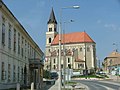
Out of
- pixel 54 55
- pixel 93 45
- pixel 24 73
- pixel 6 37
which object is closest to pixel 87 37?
pixel 93 45

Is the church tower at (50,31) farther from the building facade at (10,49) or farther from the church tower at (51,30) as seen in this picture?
the building facade at (10,49)

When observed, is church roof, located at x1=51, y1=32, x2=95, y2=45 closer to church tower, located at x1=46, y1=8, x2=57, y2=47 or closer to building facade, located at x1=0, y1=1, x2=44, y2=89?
church tower, located at x1=46, y1=8, x2=57, y2=47

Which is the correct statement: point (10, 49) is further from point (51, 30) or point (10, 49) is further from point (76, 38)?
point (51, 30)

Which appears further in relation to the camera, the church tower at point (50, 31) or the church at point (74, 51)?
the church tower at point (50, 31)

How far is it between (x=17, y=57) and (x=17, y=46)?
50.3 inches

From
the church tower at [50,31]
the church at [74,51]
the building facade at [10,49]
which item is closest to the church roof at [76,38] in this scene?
the church at [74,51]

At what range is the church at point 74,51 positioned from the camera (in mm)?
145625

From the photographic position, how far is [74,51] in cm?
15038

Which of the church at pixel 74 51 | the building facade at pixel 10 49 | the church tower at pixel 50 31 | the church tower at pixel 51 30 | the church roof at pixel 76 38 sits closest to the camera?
the building facade at pixel 10 49

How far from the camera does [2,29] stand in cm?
2622

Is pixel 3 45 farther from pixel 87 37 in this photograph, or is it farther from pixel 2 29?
pixel 87 37

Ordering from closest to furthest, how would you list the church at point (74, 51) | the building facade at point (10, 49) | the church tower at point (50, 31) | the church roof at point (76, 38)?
the building facade at point (10, 49)
the church at point (74, 51)
the church roof at point (76, 38)
the church tower at point (50, 31)

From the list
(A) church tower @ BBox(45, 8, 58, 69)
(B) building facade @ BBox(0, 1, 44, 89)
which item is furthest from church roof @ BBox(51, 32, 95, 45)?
(B) building facade @ BBox(0, 1, 44, 89)

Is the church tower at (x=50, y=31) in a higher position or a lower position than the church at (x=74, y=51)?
higher
